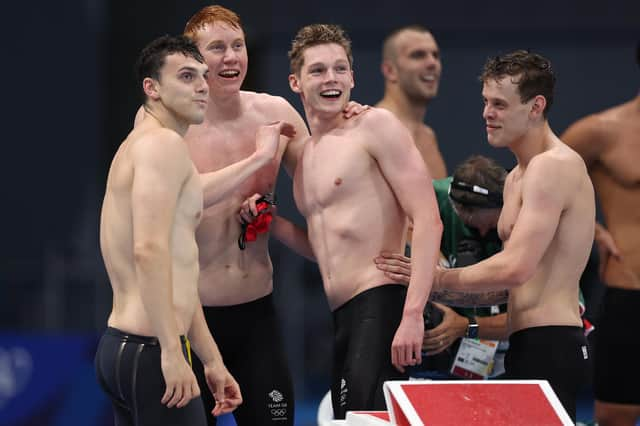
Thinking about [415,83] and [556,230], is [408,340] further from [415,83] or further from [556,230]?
[415,83]

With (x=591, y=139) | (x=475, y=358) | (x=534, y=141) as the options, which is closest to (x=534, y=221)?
(x=534, y=141)

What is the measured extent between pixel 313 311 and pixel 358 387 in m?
4.64

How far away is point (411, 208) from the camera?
3.99 metres

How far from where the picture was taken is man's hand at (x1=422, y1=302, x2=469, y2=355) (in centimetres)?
457

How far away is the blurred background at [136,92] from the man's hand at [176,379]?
4.60 metres

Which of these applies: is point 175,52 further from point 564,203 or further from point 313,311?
point 313,311

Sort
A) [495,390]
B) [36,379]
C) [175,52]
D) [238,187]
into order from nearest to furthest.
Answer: [495,390] < [175,52] < [238,187] < [36,379]

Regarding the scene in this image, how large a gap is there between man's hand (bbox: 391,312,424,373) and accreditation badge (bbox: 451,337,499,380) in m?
0.75

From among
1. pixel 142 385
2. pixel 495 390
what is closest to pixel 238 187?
pixel 142 385

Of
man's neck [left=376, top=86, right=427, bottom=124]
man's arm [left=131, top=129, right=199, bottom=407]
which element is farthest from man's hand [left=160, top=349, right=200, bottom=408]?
man's neck [left=376, top=86, right=427, bottom=124]

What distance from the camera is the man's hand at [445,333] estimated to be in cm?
457

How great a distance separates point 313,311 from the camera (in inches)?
336

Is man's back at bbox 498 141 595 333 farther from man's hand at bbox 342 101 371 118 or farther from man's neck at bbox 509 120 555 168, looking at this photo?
man's hand at bbox 342 101 371 118

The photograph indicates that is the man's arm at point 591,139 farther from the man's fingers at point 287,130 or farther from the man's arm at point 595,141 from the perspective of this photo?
the man's fingers at point 287,130
